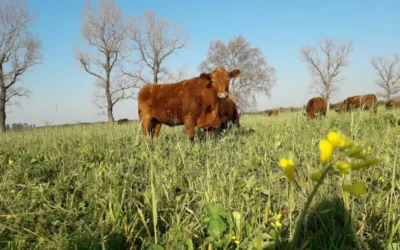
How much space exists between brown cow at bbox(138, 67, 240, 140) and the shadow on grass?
5.11 meters

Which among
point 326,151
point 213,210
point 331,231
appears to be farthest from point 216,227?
point 326,151

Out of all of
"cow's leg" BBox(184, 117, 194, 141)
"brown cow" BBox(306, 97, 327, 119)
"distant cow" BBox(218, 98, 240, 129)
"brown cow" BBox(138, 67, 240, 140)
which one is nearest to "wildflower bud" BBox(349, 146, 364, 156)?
"brown cow" BBox(138, 67, 240, 140)

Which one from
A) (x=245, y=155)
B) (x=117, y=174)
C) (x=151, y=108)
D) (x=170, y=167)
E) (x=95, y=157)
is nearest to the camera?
(x=117, y=174)

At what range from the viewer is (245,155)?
3.42 metres

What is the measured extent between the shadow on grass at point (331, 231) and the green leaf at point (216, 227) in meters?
0.39

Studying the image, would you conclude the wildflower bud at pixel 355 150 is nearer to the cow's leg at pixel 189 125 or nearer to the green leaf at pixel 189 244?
the green leaf at pixel 189 244

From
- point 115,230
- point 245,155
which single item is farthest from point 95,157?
point 115,230

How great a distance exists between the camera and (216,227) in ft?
4.57

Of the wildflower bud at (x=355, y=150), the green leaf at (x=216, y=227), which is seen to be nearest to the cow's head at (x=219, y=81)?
the green leaf at (x=216, y=227)

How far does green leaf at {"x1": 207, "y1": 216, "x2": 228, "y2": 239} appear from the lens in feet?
4.51

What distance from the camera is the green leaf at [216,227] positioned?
137 cm

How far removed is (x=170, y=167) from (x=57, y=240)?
1.55 metres

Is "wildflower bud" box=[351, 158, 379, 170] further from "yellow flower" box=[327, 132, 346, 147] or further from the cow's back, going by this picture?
the cow's back

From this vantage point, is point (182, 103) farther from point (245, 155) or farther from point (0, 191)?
point (0, 191)
